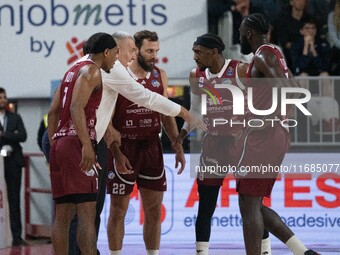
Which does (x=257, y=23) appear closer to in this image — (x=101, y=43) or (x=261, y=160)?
(x=261, y=160)

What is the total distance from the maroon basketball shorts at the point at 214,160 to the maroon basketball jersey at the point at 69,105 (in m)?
1.42

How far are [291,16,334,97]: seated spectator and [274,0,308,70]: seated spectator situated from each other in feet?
0.28

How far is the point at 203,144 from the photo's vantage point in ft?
31.3

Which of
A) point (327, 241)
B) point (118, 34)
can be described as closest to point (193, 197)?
point (327, 241)

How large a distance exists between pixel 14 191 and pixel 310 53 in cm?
468

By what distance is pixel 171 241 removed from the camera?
12320 millimetres

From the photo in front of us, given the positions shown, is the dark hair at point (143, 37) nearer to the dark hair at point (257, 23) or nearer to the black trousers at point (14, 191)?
the dark hair at point (257, 23)

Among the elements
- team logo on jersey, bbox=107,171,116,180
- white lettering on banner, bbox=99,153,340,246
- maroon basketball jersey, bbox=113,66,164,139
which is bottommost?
white lettering on banner, bbox=99,153,340,246

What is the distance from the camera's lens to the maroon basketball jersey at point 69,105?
323 inches

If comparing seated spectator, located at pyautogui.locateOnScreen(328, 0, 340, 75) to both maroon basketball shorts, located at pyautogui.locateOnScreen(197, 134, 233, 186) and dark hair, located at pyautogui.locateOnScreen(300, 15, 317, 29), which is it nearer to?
dark hair, located at pyautogui.locateOnScreen(300, 15, 317, 29)

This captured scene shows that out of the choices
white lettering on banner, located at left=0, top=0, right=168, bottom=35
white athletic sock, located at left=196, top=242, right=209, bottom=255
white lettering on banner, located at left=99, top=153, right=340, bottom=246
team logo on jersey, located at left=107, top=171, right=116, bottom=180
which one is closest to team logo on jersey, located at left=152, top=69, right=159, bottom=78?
team logo on jersey, located at left=107, top=171, right=116, bottom=180

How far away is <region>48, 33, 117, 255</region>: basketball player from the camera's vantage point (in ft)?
26.4

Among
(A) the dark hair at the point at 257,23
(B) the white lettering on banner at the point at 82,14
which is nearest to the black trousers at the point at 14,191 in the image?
(B) the white lettering on banner at the point at 82,14

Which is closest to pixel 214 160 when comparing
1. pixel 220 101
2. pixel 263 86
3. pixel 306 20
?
pixel 220 101
